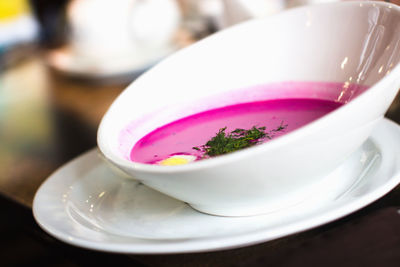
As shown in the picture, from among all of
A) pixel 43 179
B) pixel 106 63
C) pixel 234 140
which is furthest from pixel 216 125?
pixel 106 63

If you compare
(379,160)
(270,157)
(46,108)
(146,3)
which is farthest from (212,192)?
(146,3)

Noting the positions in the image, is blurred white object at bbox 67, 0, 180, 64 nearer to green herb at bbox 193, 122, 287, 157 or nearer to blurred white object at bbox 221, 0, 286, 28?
blurred white object at bbox 221, 0, 286, 28

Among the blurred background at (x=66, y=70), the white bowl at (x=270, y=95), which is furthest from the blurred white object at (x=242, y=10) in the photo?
the white bowl at (x=270, y=95)

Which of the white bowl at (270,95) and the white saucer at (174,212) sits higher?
the white bowl at (270,95)

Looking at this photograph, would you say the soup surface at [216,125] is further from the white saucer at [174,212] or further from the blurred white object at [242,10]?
the blurred white object at [242,10]

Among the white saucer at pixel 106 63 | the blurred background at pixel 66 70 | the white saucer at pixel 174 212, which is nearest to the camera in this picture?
the white saucer at pixel 174 212

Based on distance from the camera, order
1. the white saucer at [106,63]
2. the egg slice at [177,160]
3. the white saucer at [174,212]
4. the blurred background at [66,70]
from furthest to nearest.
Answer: the white saucer at [106,63]
the blurred background at [66,70]
the egg slice at [177,160]
the white saucer at [174,212]

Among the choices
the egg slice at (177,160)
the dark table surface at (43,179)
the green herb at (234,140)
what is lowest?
the dark table surface at (43,179)

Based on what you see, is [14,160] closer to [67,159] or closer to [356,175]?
[67,159]
